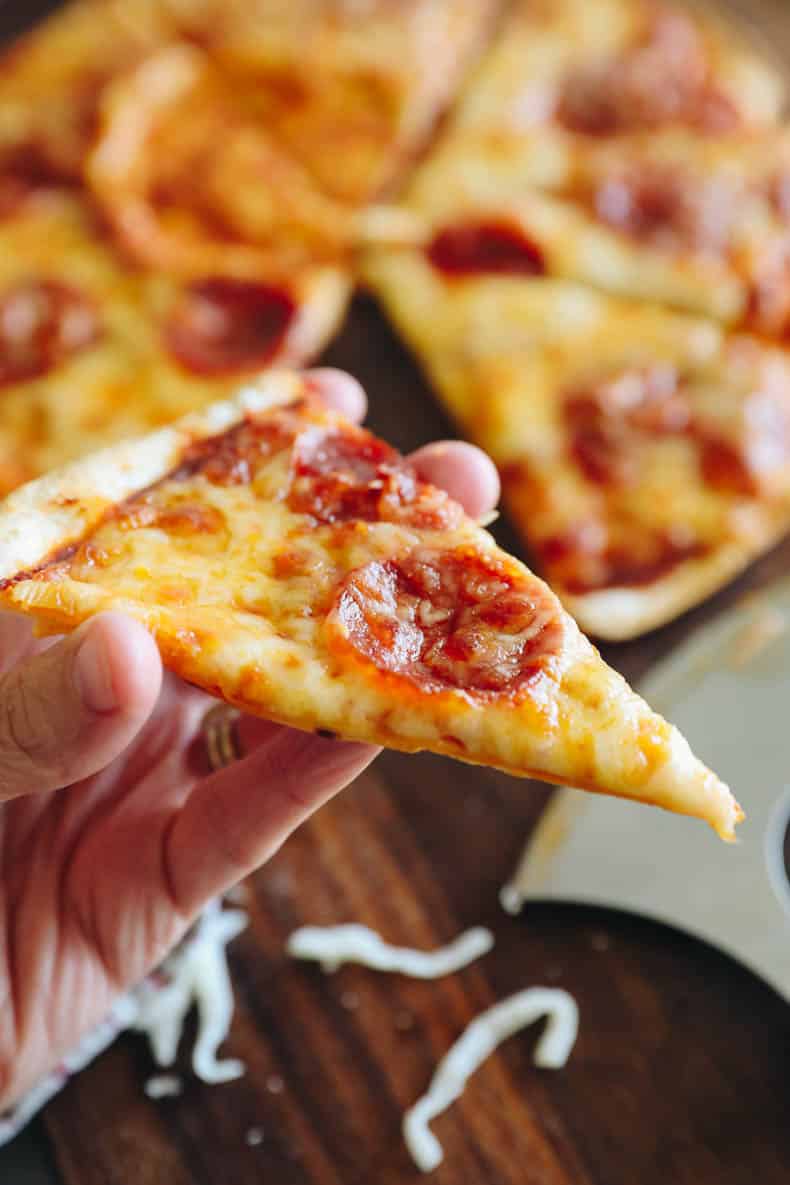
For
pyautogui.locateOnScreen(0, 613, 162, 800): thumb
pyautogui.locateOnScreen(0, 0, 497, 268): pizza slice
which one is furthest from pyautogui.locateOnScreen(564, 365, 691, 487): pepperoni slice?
pyautogui.locateOnScreen(0, 613, 162, 800): thumb

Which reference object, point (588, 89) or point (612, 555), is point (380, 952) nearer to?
point (612, 555)

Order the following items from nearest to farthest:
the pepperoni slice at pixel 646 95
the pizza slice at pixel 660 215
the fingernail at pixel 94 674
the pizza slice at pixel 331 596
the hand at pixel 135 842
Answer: the fingernail at pixel 94 674 → the pizza slice at pixel 331 596 → the hand at pixel 135 842 → the pizza slice at pixel 660 215 → the pepperoni slice at pixel 646 95

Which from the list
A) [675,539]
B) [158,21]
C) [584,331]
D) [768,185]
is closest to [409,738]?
[675,539]

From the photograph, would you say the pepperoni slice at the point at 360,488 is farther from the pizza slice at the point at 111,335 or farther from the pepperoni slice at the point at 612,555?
the pizza slice at the point at 111,335

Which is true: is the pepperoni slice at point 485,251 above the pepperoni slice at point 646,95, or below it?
below

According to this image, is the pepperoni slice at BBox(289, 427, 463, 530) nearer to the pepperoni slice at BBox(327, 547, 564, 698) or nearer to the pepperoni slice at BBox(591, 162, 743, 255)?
the pepperoni slice at BBox(327, 547, 564, 698)

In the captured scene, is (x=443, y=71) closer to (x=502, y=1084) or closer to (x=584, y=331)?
(x=584, y=331)

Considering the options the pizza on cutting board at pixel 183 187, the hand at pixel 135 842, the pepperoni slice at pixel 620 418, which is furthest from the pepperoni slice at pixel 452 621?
the pizza on cutting board at pixel 183 187
